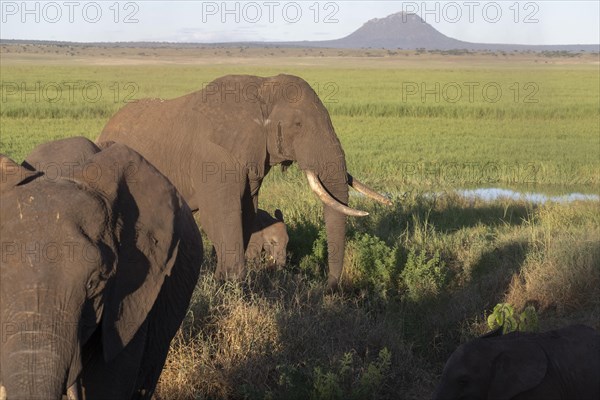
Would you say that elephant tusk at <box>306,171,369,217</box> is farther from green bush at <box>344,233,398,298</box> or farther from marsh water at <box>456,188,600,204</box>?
marsh water at <box>456,188,600,204</box>

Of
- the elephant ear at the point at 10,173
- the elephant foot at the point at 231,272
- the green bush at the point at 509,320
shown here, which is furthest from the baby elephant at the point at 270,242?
the elephant ear at the point at 10,173

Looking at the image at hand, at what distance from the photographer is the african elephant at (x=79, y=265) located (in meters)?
3.21

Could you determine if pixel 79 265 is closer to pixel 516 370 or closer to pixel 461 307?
pixel 516 370

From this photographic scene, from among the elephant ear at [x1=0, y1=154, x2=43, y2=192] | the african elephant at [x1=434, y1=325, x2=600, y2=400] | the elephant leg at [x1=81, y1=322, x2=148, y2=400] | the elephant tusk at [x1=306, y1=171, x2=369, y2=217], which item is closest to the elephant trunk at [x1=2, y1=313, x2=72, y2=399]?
the elephant ear at [x1=0, y1=154, x2=43, y2=192]

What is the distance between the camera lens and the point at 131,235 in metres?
3.78

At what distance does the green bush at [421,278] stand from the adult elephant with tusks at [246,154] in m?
0.74

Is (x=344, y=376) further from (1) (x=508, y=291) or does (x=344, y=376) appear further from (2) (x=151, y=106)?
(2) (x=151, y=106)

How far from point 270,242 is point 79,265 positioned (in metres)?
6.73

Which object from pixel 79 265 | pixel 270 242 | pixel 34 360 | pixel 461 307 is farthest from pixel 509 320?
pixel 34 360

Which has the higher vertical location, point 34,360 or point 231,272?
point 34,360

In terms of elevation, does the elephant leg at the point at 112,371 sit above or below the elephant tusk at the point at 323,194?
below

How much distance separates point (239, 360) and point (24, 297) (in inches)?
135

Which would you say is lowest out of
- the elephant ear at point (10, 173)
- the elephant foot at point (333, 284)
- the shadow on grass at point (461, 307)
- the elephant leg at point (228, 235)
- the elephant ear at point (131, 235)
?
the shadow on grass at point (461, 307)

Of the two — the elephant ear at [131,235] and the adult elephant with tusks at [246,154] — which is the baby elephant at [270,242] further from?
the elephant ear at [131,235]
